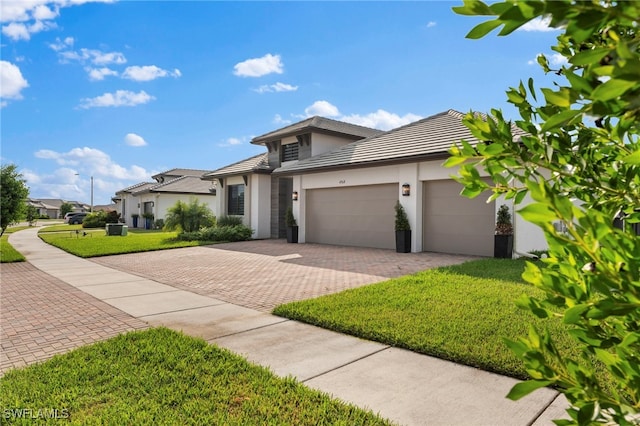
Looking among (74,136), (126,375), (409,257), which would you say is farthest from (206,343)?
(74,136)

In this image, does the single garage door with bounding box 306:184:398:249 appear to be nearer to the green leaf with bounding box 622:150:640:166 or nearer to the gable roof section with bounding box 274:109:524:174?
the gable roof section with bounding box 274:109:524:174

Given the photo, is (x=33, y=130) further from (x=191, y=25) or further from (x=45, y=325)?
(x=45, y=325)

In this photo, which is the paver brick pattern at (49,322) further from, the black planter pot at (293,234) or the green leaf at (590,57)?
the black planter pot at (293,234)

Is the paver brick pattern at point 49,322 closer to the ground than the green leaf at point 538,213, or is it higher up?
closer to the ground

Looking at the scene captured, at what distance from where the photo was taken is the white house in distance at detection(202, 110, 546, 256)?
1308 cm

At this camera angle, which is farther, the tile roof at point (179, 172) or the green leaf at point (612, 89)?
the tile roof at point (179, 172)

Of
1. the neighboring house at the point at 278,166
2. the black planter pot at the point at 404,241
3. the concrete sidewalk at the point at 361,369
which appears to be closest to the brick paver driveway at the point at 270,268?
the black planter pot at the point at 404,241

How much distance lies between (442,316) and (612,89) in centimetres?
535

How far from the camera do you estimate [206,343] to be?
4.70m

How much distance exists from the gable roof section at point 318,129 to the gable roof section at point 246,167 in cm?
125

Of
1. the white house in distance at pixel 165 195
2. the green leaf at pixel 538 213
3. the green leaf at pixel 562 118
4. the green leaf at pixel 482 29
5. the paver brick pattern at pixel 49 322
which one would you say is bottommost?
Answer: the paver brick pattern at pixel 49 322

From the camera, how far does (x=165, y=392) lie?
3430 millimetres

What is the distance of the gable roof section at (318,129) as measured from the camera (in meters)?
19.8

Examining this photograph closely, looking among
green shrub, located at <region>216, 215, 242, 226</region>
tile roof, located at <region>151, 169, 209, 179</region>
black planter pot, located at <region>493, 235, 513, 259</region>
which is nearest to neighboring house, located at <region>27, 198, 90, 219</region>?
tile roof, located at <region>151, 169, 209, 179</region>
